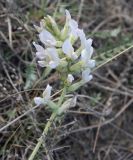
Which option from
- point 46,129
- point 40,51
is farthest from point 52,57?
point 46,129

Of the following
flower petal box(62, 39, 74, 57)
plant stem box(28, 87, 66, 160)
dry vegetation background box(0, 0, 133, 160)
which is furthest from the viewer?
dry vegetation background box(0, 0, 133, 160)

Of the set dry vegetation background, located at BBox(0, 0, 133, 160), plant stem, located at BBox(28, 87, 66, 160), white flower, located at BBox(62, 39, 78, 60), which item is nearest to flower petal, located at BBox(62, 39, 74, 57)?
white flower, located at BBox(62, 39, 78, 60)

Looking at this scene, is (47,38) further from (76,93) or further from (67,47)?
(76,93)

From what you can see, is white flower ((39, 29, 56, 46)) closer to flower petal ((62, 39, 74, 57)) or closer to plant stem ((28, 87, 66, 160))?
flower petal ((62, 39, 74, 57))

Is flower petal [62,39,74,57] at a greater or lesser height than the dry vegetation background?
greater

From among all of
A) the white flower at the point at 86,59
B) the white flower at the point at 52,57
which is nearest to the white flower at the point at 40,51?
the white flower at the point at 52,57

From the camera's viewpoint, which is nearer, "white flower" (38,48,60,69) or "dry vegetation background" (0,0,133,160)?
"white flower" (38,48,60,69)

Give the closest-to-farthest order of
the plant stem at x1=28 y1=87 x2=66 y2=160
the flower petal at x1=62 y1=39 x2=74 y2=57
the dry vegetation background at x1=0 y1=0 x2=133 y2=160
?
the flower petal at x1=62 y1=39 x2=74 y2=57, the plant stem at x1=28 y1=87 x2=66 y2=160, the dry vegetation background at x1=0 y1=0 x2=133 y2=160

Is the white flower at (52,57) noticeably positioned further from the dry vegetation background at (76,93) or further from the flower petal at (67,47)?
the dry vegetation background at (76,93)

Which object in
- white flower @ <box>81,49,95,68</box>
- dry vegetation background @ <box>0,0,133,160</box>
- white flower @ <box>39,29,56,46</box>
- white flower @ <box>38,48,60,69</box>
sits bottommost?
dry vegetation background @ <box>0,0,133,160</box>
